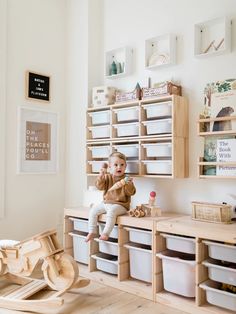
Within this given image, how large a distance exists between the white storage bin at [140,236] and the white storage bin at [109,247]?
15 centimetres

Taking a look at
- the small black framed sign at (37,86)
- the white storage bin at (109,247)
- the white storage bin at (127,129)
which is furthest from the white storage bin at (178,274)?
the small black framed sign at (37,86)

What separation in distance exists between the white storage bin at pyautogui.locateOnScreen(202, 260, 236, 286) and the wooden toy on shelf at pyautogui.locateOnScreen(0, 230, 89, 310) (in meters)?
0.88

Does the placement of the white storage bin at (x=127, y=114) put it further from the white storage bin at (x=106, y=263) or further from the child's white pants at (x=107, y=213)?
the white storage bin at (x=106, y=263)

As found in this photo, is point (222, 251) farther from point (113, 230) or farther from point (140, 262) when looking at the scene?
point (113, 230)

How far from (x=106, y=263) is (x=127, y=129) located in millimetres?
1118

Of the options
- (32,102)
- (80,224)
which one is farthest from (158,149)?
(32,102)

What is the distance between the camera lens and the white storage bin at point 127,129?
290 centimetres

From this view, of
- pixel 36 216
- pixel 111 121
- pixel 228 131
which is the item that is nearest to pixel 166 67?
pixel 111 121

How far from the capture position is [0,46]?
9.93 ft

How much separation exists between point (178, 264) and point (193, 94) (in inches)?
51.6

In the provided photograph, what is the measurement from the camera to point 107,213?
264cm

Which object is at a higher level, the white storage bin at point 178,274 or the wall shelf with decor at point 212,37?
the wall shelf with decor at point 212,37

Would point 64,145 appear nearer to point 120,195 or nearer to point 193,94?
point 120,195

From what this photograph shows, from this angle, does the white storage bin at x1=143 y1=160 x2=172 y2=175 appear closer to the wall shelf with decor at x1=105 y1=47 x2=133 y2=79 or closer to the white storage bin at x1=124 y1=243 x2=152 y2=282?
the white storage bin at x1=124 y1=243 x2=152 y2=282
